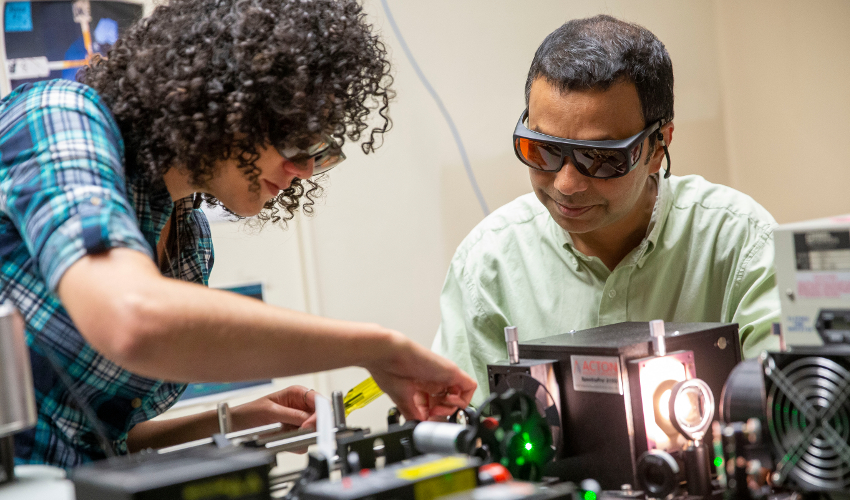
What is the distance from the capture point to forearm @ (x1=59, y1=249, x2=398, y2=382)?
0.78 meters

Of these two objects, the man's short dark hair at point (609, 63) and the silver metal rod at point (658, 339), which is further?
the man's short dark hair at point (609, 63)

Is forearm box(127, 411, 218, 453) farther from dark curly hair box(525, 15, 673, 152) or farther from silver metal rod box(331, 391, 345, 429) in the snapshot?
dark curly hair box(525, 15, 673, 152)

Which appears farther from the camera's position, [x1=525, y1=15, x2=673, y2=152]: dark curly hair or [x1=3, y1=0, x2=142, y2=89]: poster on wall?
[x1=3, y1=0, x2=142, y2=89]: poster on wall

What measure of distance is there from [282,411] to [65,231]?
1.84 feet

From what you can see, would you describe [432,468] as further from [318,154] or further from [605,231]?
[605,231]

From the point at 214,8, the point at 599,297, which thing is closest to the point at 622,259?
the point at 599,297

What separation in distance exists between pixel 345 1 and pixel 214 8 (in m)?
0.21

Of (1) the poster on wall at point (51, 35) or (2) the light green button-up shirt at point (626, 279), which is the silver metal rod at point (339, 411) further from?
(1) the poster on wall at point (51, 35)

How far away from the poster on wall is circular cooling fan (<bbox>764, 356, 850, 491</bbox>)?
200 cm

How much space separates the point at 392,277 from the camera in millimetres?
→ 2709

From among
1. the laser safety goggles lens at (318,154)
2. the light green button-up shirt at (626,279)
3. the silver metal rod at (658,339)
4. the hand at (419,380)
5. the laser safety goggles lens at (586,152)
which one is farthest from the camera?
the light green button-up shirt at (626,279)

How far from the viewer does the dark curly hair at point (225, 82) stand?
109cm

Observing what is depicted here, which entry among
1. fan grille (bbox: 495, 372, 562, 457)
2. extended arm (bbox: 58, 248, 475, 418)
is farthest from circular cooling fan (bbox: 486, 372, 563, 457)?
extended arm (bbox: 58, 248, 475, 418)

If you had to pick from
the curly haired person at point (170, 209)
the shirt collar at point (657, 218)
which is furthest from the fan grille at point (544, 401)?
the shirt collar at point (657, 218)
